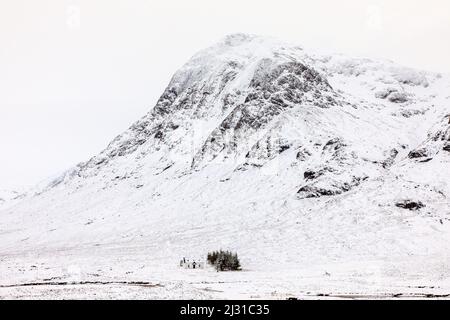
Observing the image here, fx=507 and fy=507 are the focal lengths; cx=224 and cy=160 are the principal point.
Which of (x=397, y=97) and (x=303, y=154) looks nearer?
(x=303, y=154)

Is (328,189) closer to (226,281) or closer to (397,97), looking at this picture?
(226,281)

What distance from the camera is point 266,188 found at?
310 ft

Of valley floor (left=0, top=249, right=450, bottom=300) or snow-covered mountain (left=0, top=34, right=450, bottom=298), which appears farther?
snow-covered mountain (left=0, top=34, right=450, bottom=298)

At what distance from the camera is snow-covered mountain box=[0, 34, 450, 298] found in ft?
150

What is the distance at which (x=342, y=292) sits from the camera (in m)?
29.4

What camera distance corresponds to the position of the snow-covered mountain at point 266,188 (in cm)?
4566

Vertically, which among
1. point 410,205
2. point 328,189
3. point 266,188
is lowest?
point 266,188

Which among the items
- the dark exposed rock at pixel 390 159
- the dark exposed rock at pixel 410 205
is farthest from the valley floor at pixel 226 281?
the dark exposed rock at pixel 390 159

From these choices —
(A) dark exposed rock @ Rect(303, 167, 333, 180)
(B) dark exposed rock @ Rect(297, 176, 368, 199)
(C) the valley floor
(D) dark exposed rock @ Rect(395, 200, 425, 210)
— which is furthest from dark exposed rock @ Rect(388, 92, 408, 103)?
(C) the valley floor

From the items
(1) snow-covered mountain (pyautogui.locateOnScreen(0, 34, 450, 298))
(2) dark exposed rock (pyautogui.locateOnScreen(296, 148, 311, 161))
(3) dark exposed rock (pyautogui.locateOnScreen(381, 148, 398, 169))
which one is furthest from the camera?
(2) dark exposed rock (pyautogui.locateOnScreen(296, 148, 311, 161))

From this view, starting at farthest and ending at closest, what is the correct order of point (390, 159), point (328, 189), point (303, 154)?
point (303, 154), point (390, 159), point (328, 189)

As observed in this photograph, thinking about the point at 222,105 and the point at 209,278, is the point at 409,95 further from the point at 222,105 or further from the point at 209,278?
the point at 209,278

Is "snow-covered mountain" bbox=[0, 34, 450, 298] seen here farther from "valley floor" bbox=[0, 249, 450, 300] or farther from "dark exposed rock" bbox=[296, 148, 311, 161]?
"dark exposed rock" bbox=[296, 148, 311, 161]

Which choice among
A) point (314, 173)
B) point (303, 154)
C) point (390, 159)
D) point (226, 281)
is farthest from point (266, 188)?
point (226, 281)
